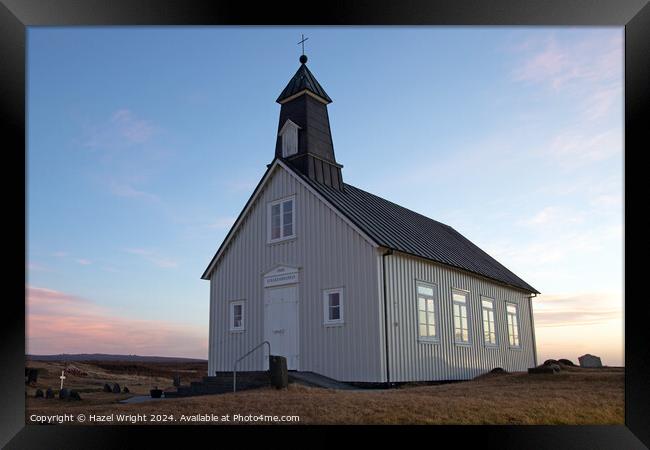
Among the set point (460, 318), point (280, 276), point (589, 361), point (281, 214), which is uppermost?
point (281, 214)

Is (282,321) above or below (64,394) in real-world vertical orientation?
above

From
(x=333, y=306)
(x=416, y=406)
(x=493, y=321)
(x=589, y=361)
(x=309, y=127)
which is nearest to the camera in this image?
(x=416, y=406)

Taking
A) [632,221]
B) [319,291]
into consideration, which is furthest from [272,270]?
[632,221]

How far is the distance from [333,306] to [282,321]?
5.92ft

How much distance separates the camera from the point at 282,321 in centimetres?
1664

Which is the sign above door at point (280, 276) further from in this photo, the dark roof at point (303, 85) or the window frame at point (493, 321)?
the window frame at point (493, 321)

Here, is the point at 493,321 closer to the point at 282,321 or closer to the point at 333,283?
the point at 333,283

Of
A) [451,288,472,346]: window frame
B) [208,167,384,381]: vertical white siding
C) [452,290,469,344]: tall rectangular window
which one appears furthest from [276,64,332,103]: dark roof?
[452,290,469,344]: tall rectangular window

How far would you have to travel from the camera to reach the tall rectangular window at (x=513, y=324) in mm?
22423

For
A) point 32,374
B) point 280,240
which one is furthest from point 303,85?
point 32,374

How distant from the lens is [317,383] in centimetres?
1415

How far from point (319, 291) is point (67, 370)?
28.7 feet

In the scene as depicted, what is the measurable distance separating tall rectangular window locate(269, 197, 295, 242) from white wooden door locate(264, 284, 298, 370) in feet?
4.99

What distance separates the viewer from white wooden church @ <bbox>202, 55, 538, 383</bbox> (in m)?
15.1
